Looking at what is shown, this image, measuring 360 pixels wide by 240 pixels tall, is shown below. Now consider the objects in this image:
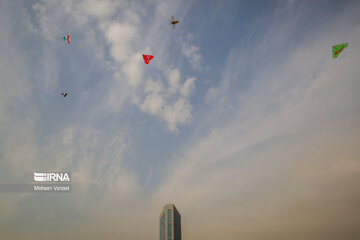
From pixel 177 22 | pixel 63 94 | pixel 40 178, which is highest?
pixel 177 22

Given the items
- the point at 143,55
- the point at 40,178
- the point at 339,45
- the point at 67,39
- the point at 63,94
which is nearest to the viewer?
the point at 339,45

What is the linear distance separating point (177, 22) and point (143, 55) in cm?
975

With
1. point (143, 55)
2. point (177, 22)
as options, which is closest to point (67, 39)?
point (143, 55)

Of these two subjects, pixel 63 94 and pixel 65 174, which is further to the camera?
pixel 65 174

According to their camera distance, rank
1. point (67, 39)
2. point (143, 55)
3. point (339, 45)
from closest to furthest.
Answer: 1. point (339, 45)
2. point (143, 55)
3. point (67, 39)

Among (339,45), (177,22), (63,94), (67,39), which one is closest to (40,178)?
(63,94)

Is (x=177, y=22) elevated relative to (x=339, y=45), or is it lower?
elevated

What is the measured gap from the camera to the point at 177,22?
43.6 meters

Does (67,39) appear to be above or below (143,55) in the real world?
above

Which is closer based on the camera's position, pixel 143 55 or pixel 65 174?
pixel 143 55

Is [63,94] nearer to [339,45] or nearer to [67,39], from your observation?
[67,39]

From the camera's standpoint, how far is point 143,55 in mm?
46062

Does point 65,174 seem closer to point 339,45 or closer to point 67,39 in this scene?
point 67,39

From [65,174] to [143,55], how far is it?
41332 mm
